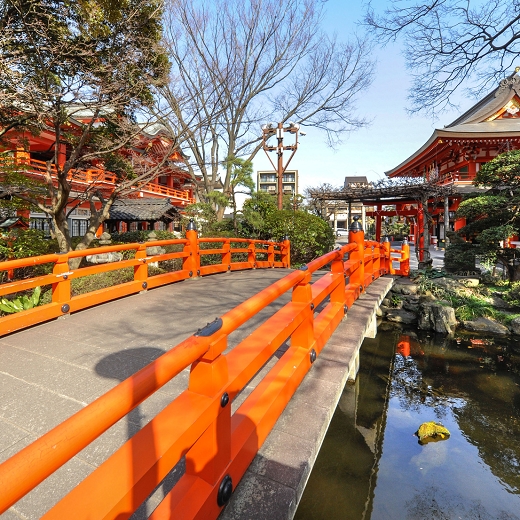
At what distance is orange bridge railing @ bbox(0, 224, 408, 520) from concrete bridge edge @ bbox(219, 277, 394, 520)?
0.25 ft

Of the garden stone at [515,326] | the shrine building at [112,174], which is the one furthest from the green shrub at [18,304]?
the garden stone at [515,326]

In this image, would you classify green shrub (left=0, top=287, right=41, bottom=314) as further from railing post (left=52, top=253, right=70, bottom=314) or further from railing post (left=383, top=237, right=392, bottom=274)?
railing post (left=383, top=237, right=392, bottom=274)

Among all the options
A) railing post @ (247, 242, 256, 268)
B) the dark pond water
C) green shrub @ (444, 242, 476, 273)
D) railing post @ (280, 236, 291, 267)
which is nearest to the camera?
the dark pond water

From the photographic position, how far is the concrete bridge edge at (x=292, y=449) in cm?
169

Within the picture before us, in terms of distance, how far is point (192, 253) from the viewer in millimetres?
7043

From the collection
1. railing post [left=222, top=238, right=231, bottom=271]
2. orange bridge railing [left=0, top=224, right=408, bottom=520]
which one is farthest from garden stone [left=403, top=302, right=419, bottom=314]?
orange bridge railing [left=0, top=224, right=408, bottom=520]

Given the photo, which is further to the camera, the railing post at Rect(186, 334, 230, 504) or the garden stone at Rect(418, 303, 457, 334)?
the garden stone at Rect(418, 303, 457, 334)

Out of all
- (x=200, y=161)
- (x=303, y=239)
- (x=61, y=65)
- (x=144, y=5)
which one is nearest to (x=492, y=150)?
(x=303, y=239)

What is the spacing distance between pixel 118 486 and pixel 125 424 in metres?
1.22

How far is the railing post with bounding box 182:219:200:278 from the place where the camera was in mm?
6832

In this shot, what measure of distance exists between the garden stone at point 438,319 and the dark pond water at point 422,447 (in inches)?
69.2

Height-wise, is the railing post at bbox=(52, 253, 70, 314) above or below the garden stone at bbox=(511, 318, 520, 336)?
above

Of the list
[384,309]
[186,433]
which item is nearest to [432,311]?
[384,309]

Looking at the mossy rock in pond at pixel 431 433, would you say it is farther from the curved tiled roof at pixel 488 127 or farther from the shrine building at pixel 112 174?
the curved tiled roof at pixel 488 127
